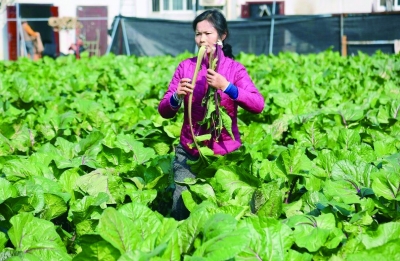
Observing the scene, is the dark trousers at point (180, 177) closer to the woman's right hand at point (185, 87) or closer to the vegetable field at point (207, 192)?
the vegetable field at point (207, 192)

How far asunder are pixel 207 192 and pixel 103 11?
28109 millimetres

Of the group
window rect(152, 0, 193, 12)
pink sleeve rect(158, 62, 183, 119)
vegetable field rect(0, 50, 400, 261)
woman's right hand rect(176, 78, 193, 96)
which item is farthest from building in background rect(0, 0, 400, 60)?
woman's right hand rect(176, 78, 193, 96)

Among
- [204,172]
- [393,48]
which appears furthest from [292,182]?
[393,48]

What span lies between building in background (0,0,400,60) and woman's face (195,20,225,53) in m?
22.6

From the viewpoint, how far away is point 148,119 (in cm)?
612

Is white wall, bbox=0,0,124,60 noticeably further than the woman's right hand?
Yes

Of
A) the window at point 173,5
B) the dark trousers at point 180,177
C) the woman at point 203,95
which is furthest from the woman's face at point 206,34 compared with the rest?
the window at point 173,5

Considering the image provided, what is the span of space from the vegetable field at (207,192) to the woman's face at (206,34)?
61 cm

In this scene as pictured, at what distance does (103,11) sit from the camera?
101 ft

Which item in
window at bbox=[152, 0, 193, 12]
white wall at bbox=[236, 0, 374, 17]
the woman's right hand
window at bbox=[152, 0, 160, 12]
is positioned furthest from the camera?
window at bbox=[152, 0, 193, 12]

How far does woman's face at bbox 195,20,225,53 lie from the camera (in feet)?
13.1

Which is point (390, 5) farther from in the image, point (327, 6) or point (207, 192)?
point (207, 192)

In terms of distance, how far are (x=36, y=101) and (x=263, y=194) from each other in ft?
16.3

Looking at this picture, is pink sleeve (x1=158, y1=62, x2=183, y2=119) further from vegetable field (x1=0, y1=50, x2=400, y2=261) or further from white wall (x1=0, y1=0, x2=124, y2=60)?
white wall (x1=0, y1=0, x2=124, y2=60)
